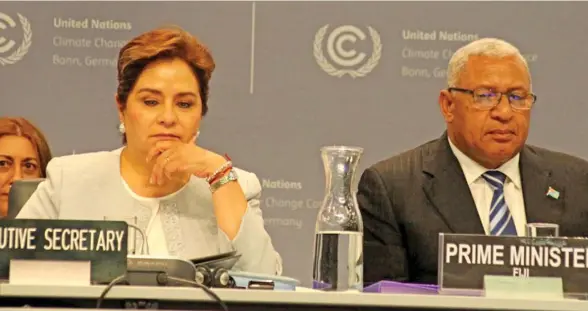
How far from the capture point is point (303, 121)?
15.1ft

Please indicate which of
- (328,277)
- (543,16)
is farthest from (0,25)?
(328,277)

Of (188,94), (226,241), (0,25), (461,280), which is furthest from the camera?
(0,25)

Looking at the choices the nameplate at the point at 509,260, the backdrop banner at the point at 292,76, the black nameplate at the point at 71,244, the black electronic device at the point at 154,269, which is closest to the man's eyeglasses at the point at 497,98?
the backdrop banner at the point at 292,76

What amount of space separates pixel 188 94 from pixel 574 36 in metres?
2.10

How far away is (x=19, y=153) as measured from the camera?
4418mm

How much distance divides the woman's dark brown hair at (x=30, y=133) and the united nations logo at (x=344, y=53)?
130 cm

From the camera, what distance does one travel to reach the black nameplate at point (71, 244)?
2104 mm

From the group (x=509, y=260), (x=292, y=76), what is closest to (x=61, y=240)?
(x=509, y=260)

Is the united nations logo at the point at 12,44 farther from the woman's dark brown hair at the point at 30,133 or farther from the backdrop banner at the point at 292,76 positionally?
the woman's dark brown hair at the point at 30,133

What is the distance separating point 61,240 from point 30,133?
2526mm

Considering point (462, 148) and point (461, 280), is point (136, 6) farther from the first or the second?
point (461, 280)

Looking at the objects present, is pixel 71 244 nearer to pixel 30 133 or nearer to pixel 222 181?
pixel 222 181

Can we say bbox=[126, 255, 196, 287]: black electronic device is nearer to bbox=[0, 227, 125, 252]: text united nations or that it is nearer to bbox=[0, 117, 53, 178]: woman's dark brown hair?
bbox=[0, 227, 125, 252]: text united nations

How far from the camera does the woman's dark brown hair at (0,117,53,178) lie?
4.45 metres
